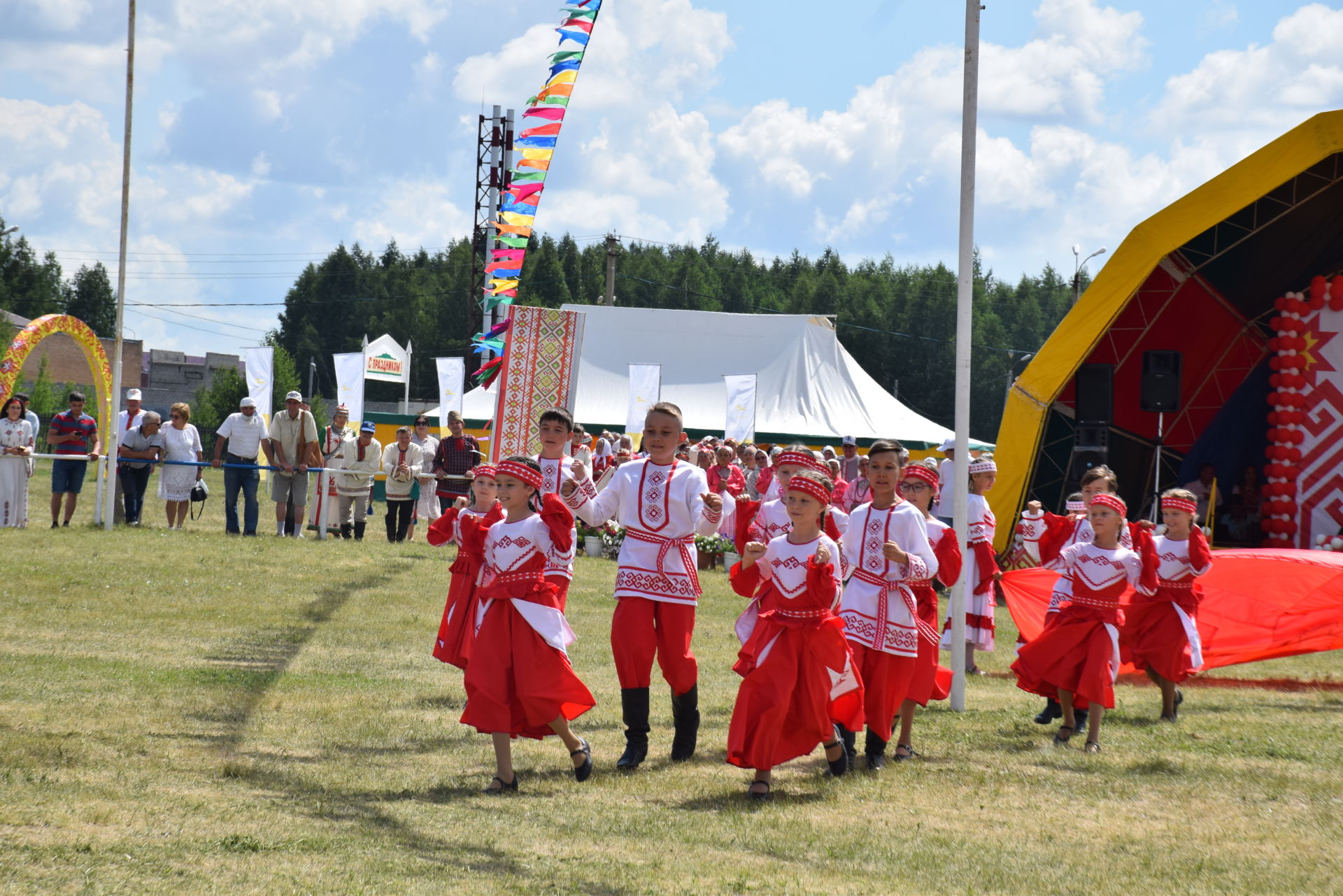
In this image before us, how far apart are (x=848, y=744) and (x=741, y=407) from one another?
789 inches

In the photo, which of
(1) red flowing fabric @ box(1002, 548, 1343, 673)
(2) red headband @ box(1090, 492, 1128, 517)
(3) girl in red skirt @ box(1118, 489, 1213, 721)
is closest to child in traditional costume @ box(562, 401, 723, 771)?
(2) red headband @ box(1090, 492, 1128, 517)

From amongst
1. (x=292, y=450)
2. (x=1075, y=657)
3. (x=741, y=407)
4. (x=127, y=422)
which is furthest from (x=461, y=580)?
(x=741, y=407)

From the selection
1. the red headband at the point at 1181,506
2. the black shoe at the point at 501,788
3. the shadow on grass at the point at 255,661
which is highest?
the red headband at the point at 1181,506

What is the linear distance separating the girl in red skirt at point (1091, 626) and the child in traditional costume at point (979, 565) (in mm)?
1008

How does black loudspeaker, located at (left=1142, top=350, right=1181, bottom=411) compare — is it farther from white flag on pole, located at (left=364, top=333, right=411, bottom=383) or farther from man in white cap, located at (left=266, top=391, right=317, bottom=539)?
white flag on pole, located at (left=364, top=333, right=411, bottom=383)

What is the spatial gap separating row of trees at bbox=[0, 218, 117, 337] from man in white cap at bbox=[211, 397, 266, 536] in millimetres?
56967

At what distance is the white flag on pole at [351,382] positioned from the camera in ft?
79.0

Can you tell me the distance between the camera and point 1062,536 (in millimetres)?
8664

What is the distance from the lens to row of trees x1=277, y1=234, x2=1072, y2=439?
240ft

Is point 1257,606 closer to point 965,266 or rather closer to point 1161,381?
point 965,266

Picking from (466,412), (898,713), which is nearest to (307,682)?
(898,713)

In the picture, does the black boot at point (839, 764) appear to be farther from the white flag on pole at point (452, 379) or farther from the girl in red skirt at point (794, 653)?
the white flag on pole at point (452, 379)

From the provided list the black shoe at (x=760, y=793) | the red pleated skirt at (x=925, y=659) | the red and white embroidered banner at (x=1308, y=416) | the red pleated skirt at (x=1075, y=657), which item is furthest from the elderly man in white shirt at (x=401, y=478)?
the red and white embroidered banner at (x=1308, y=416)

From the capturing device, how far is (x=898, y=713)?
7266mm
